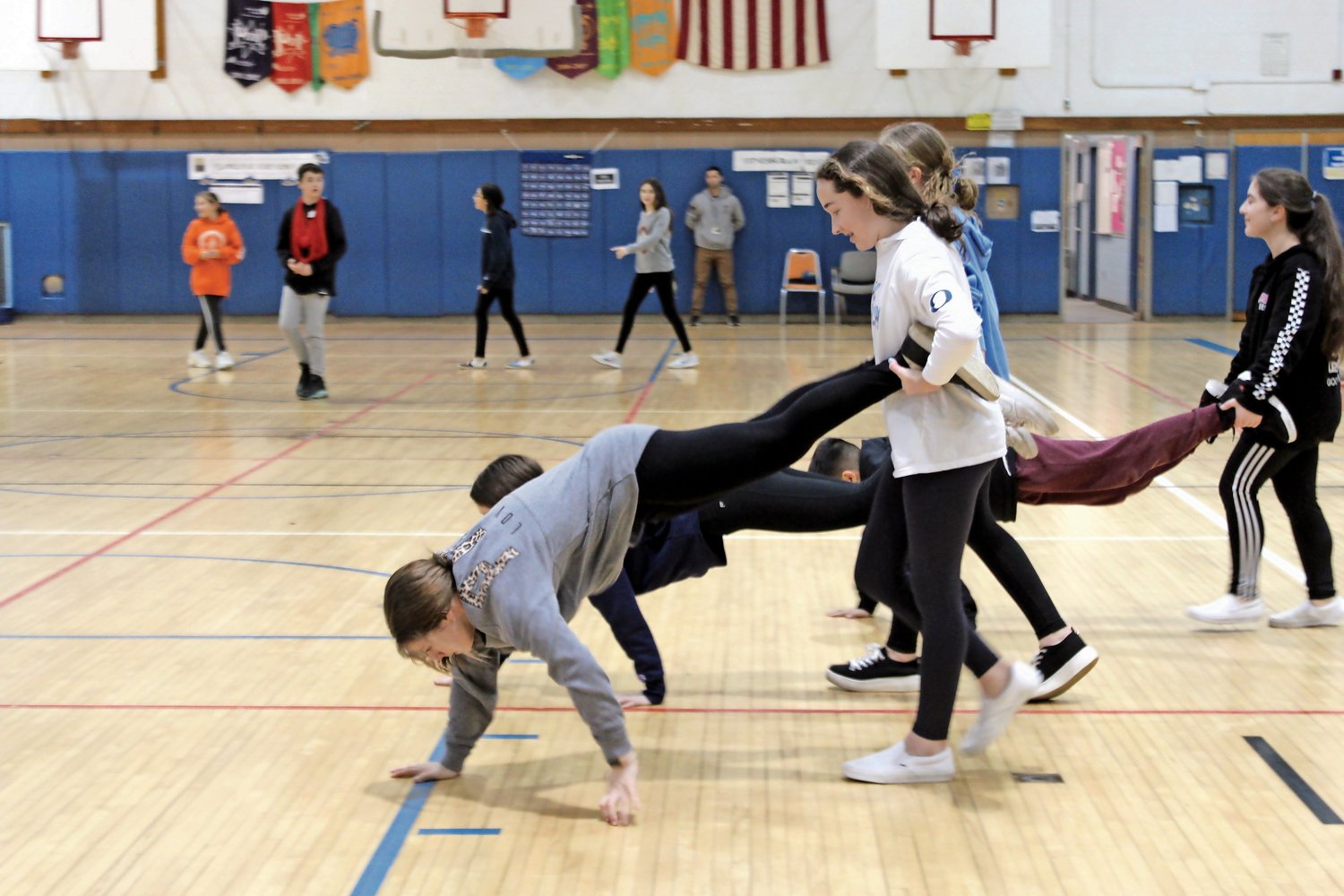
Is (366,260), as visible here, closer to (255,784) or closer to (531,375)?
(531,375)

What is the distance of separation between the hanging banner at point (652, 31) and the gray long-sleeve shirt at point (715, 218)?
1.59 meters

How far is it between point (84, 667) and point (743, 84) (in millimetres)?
12693

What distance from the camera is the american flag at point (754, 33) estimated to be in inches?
Answer: 606

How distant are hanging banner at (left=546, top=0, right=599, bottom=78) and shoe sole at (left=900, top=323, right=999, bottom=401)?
13.3 metres

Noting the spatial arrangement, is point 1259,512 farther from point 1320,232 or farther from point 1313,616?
point 1320,232

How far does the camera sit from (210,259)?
11555mm

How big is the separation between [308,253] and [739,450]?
7091 millimetres

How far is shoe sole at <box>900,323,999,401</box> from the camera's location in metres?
2.94

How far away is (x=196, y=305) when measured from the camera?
16.4 m

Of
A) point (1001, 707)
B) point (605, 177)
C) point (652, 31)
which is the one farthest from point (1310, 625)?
point (652, 31)

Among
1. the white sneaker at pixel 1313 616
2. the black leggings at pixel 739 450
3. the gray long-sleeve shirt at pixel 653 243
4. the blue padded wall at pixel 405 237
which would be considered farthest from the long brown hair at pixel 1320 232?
the blue padded wall at pixel 405 237

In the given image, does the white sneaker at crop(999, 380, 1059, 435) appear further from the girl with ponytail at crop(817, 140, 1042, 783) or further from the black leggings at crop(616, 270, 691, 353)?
the black leggings at crop(616, 270, 691, 353)

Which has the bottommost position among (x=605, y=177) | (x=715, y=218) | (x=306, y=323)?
(x=306, y=323)

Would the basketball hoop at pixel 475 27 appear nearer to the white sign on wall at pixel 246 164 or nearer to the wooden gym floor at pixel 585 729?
the white sign on wall at pixel 246 164
